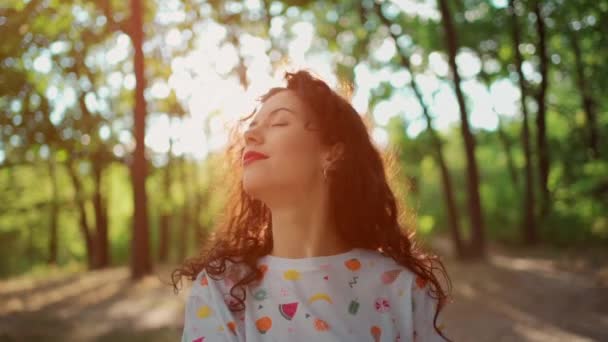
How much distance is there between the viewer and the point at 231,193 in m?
3.13

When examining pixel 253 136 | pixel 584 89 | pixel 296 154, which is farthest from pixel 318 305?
pixel 584 89

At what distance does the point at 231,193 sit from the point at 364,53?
1439cm

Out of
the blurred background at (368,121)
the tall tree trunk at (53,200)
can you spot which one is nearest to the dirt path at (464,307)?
the blurred background at (368,121)

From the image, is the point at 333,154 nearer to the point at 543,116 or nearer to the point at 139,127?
the point at 139,127

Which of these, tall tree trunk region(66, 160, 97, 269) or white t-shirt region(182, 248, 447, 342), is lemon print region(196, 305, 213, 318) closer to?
white t-shirt region(182, 248, 447, 342)

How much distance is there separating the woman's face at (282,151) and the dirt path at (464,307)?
18.1 feet

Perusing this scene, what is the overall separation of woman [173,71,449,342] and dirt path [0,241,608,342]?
17.2 feet

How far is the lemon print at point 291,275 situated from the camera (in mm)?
2291

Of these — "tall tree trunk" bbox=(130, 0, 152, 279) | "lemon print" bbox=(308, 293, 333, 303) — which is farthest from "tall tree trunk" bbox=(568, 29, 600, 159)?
"lemon print" bbox=(308, 293, 333, 303)

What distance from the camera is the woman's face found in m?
2.39

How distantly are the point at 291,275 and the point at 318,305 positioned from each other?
7.1 inches

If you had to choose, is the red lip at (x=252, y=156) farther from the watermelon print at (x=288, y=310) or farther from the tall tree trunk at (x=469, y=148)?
the tall tree trunk at (x=469, y=148)

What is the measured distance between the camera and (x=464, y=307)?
9.36 m

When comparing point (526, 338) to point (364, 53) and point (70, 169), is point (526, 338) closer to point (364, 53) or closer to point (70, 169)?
point (364, 53)
